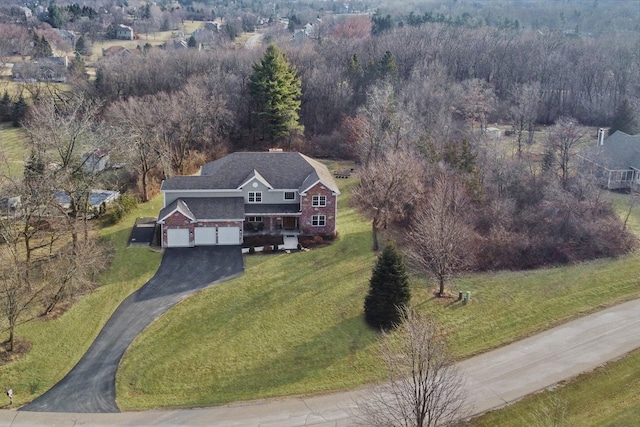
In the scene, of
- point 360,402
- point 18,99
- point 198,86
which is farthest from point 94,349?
point 18,99

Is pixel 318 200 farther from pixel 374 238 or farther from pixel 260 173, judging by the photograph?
pixel 260 173

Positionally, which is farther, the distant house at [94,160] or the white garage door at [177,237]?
the white garage door at [177,237]

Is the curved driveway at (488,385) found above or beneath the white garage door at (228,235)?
beneath

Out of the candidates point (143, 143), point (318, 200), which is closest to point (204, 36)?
point (143, 143)

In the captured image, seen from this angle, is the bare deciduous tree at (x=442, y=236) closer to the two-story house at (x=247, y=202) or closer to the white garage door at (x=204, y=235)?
the two-story house at (x=247, y=202)

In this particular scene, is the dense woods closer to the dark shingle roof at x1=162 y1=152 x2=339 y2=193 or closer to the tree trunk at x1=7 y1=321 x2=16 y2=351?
the dark shingle roof at x1=162 y1=152 x2=339 y2=193

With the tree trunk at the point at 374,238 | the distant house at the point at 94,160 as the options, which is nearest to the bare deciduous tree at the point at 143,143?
the distant house at the point at 94,160
